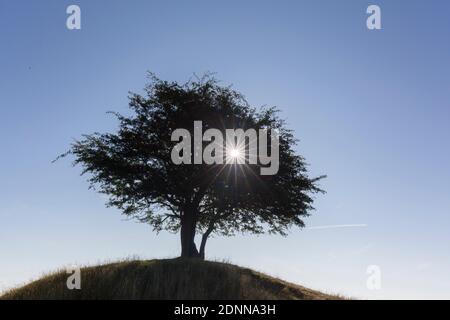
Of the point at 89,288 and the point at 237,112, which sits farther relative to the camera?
the point at 237,112

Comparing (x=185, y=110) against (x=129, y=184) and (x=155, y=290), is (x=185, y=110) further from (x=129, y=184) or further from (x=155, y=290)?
(x=155, y=290)

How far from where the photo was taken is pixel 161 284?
70.5ft

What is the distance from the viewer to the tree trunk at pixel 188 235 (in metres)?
32.2

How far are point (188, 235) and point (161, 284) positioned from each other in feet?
36.4

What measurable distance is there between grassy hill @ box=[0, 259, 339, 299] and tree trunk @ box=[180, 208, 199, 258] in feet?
16.3

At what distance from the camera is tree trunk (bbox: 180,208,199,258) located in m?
32.2

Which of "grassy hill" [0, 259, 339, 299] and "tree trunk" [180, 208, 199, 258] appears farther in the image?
"tree trunk" [180, 208, 199, 258]

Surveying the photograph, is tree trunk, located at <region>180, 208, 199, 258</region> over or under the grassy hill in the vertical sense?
over

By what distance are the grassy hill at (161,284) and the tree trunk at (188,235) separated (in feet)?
16.3

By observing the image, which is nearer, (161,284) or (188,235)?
(161,284)

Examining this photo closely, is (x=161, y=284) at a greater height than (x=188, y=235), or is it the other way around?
(x=188, y=235)
